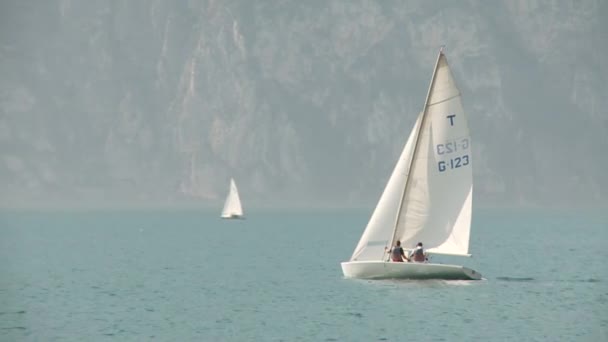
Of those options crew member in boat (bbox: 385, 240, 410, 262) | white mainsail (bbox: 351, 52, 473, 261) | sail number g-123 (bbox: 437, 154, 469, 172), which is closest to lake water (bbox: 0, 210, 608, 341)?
crew member in boat (bbox: 385, 240, 410, 262)

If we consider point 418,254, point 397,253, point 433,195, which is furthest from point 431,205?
point 397,253

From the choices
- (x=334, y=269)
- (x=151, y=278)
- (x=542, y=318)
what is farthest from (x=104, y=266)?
(x=542, y=318)

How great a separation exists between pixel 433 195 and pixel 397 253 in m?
3.23

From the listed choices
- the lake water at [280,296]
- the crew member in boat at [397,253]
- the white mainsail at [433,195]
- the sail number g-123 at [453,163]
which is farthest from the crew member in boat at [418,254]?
the sail number g-123 at [453,163]

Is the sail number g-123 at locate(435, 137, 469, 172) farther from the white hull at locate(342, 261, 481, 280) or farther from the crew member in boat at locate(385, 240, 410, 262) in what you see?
the white hull at locate(342, 261, 481, 280)

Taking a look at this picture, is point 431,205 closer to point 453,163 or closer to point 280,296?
point 453,163

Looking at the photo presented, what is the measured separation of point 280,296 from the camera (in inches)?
2256

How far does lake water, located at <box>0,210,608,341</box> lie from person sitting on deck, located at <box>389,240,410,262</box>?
4.39 feet

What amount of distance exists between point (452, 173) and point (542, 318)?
9.43 metres

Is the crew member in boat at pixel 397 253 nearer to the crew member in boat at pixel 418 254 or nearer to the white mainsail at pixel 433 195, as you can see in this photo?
the crew member in boat at pixel 418 254

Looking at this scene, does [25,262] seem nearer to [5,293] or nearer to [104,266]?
[104,266]

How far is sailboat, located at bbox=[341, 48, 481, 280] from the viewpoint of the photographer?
179ft

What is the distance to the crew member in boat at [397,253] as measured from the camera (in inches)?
2141

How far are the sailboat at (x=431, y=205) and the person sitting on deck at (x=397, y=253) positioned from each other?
337mm
